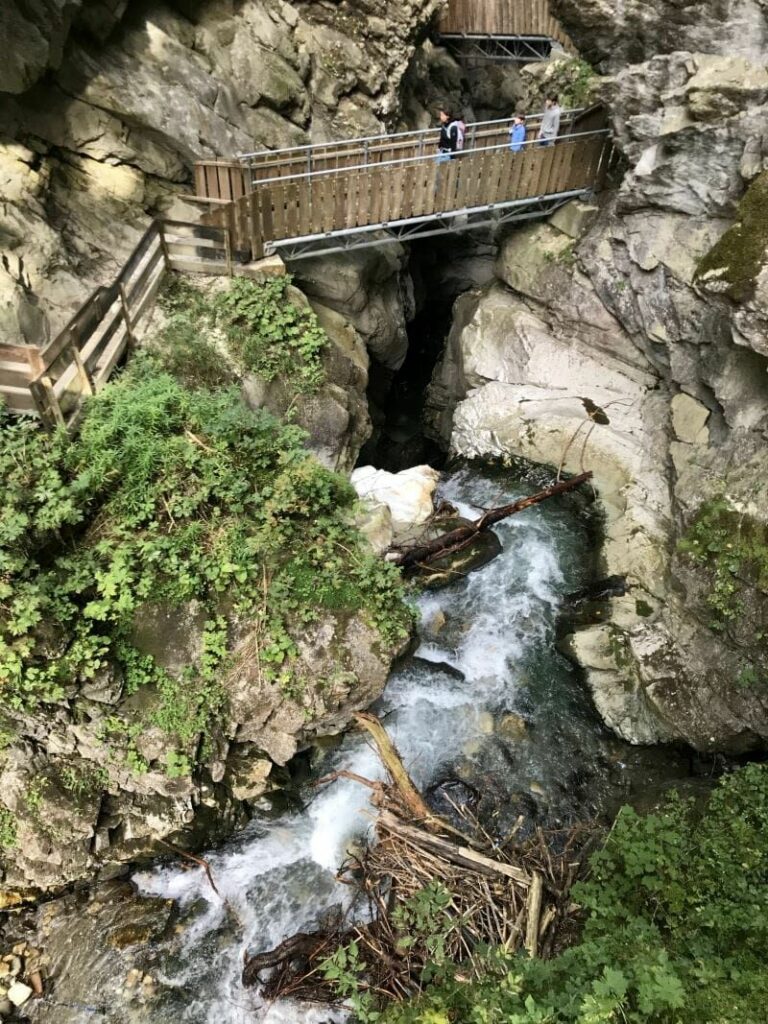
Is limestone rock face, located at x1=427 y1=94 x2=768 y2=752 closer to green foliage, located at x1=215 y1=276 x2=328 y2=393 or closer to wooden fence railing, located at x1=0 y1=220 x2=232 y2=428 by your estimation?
green foliage, located at x1=215 y1=276 x2=328 y2=393

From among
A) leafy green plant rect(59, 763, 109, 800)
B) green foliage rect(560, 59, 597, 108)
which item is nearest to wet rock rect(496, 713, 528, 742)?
leafy green plant rect(59, 763, 109, 800)

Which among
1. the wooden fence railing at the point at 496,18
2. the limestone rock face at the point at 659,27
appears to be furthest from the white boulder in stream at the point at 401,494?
the wooden fence railing at the point at 496,18

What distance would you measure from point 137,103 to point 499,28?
13193 millimetres

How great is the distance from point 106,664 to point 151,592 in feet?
2.80

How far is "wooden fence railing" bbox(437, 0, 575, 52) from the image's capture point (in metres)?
16.9

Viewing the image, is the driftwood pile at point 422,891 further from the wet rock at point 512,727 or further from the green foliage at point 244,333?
the green foliage at point 244,333

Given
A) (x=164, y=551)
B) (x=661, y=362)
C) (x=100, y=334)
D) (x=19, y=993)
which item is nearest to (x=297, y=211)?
(x=100, y=334)

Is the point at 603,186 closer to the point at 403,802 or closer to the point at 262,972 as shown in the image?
the point at 403,802

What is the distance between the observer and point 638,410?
11938mm

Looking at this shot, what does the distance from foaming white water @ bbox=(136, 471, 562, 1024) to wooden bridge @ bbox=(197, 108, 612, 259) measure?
654 cm

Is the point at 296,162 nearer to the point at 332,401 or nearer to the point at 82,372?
the point at 332,401

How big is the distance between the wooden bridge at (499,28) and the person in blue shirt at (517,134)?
731 cm

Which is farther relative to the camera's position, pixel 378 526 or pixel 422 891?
pixel 378 526

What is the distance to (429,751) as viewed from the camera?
784 cm
